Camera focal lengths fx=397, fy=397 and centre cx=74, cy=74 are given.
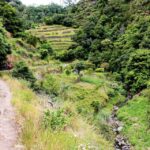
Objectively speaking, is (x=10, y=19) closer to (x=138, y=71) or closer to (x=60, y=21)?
(x=138, y=71)

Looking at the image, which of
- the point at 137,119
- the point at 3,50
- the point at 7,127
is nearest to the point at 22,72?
the point at 3,50

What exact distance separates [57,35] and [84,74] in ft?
94.1

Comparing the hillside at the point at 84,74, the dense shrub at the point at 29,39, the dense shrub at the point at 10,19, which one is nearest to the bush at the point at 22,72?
the hillside at the point at 84,74

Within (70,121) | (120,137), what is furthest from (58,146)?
(120,137)

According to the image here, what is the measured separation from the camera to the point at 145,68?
6125 cm

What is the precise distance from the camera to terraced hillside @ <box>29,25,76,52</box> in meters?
86.8

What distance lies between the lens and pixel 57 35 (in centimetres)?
9075

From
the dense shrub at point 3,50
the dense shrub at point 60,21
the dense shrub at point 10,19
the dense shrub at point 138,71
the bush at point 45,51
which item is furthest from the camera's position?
the dense shrub at point 60,21

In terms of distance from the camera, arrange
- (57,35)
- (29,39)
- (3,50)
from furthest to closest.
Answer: (57,35) → (29,39) → (3,50)

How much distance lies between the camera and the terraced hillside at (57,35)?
86750mm

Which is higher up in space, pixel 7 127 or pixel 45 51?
pixel 7 127

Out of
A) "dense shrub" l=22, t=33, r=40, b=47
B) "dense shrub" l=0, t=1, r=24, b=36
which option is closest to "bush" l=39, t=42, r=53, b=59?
"dense shrub" l=22, t=33, r=40, b=47

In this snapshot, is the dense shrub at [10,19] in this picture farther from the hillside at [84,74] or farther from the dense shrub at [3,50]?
the dense shrub at [3,50]

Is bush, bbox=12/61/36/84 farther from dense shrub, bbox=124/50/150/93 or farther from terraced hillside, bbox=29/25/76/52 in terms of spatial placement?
terraced hillside, bbox=29/25/76/52
